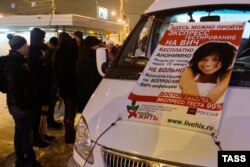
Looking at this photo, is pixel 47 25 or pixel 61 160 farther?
pixel 47 25

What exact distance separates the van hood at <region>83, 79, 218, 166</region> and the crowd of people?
180cm

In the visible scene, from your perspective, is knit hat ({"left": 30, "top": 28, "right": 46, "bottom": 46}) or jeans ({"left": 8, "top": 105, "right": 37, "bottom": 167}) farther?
knit hat ({"left": 30, "top": 28, "right": 46, "bottom": 46})

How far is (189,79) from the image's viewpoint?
2738 millimetres

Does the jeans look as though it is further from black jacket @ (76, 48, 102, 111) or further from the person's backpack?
black jacket @ (76, 48, 102, 111)

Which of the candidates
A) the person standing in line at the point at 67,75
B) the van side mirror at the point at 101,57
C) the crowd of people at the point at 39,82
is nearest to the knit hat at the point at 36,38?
the crowd of people at the point at 39,82

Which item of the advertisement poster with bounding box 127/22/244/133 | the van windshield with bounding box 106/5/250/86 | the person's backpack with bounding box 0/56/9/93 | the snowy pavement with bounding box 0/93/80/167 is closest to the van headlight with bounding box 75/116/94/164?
the advertisement poster with bounding box 127/22/244/133

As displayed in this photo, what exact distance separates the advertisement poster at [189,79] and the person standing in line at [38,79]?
2920 mm

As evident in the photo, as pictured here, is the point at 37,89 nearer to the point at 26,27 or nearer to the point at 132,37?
the point at 132,37

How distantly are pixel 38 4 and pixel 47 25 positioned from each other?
27192 mm

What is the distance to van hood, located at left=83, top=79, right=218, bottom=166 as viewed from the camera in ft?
7.74

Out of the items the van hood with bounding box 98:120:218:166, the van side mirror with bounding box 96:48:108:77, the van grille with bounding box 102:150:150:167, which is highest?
the van side mirror with bounding box 96:48:108:77

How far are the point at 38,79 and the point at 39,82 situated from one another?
6 cm

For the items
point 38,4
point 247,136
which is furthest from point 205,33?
point 38,4

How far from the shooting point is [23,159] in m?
5.02
